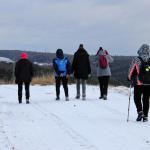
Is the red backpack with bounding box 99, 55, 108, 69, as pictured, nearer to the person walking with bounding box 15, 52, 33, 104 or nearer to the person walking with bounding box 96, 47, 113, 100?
the person walking with bounding box 96, 47, 113, 100

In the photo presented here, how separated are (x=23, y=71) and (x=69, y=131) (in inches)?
330

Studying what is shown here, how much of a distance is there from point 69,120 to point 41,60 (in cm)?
8230

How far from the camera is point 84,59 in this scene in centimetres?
2200

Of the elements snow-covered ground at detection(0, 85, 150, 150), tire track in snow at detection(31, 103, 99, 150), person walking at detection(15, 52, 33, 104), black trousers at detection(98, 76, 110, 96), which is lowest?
snow-covered ground at detection(0, 85, 150, 150)

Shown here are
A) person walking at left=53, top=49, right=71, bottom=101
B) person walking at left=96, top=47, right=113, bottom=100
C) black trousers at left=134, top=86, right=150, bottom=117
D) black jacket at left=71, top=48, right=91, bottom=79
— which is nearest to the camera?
black trousers at left=134, top=86, right=150, bottom=117

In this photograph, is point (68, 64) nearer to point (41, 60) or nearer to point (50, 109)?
point (50, 109)

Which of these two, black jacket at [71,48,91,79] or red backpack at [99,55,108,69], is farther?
black jacket at [71,48,91,79]

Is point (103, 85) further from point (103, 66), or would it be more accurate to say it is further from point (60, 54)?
point (60, 54)

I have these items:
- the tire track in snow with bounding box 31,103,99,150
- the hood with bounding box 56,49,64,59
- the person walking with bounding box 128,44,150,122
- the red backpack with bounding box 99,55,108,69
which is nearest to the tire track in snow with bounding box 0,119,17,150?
the tire track in snow with bounding box 31,103,99,150

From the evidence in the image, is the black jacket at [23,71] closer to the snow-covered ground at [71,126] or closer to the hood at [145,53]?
the snow-covered ground at [71,126]

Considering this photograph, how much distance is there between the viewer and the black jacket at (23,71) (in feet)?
69.4

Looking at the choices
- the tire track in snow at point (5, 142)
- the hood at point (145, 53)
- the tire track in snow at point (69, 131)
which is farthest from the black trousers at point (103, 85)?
the tire track in snow at point (5, 142)

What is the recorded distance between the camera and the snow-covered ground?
1145 cm

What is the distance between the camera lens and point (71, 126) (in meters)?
13.9
